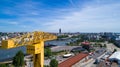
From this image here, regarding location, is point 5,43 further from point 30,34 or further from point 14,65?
point 14,65

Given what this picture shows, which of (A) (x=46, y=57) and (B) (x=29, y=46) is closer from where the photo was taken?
(B) (x=29, y=46)

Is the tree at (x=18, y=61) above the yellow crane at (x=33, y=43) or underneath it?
underneath

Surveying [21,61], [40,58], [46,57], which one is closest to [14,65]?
[21,61]

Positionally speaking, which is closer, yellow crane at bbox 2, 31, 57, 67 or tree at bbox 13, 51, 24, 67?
yellow crane at bbox 2, 31, 57, 67

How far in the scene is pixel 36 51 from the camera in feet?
28.0

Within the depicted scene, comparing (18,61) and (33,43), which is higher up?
(33,43)

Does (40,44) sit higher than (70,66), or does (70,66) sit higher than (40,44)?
(40,44)

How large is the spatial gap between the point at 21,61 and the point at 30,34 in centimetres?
1072

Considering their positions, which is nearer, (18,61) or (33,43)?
(33,43)

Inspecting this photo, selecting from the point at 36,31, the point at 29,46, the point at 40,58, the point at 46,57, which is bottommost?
the point at 46,57

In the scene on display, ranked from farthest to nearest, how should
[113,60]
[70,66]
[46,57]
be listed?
1. [46,57]
2. [113,60]
3. [70,66]

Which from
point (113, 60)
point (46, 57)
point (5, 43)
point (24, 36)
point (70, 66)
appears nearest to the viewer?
point (5, 43)

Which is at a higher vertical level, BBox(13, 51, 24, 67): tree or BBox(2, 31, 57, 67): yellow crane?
BBox(2, 31, 57, 67): yellow crane

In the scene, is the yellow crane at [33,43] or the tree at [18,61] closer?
the yellow crane at [33,43]
